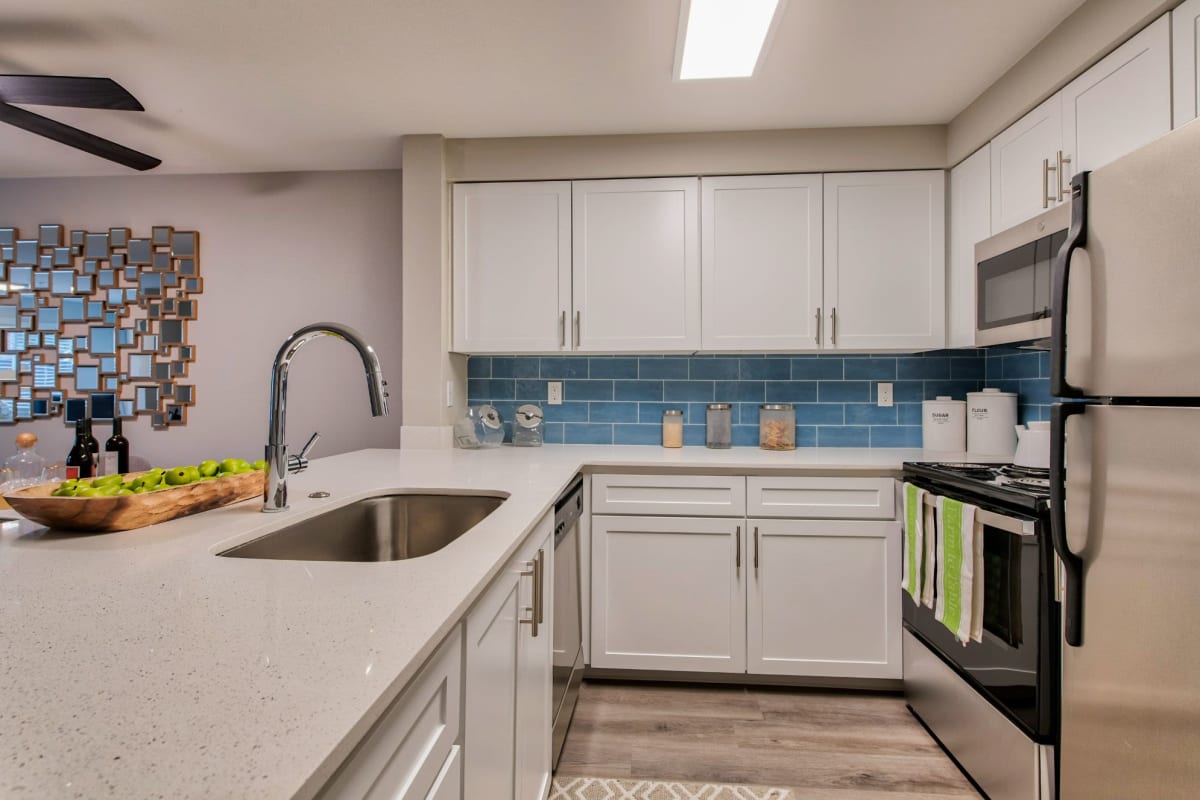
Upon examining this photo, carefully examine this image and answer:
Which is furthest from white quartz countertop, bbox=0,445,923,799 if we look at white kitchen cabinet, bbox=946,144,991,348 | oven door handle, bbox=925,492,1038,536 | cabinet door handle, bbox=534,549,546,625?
white kitchen cabinet, bbox=946,144,991,348

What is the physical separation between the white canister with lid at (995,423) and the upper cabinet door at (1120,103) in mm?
854

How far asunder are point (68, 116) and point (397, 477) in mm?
2240

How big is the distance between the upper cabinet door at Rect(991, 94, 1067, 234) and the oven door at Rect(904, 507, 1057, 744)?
109 cm

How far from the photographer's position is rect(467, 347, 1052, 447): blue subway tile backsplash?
2857 millimetres

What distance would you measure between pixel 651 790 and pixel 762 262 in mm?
1993

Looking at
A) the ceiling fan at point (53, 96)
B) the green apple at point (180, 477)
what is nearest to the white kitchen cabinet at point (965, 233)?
the green apple at point (180, 477)

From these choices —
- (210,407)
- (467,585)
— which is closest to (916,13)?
(467,585)

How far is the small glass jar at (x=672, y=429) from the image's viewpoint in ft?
9.27

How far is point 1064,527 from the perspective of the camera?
1.20 m

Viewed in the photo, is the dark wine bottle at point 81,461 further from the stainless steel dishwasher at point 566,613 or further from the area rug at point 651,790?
the area rug at point 651,790

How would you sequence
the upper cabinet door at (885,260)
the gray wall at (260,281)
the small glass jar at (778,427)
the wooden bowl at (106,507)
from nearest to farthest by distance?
1. the wooden bowl at (106,507)
2. the upper cabinet door at (885,260)
3. the small glass jar at (778,427)
4. the gray wall at (260,281)

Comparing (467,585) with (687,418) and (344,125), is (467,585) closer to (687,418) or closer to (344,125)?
(687,418)

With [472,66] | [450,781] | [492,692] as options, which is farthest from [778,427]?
[450,781]

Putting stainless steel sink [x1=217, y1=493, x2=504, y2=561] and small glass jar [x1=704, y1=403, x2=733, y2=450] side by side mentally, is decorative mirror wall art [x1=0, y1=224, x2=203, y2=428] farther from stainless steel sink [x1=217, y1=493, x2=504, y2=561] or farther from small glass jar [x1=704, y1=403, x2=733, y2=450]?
small glass jar [x1=704, y1=403, x2=733, y2=450]
